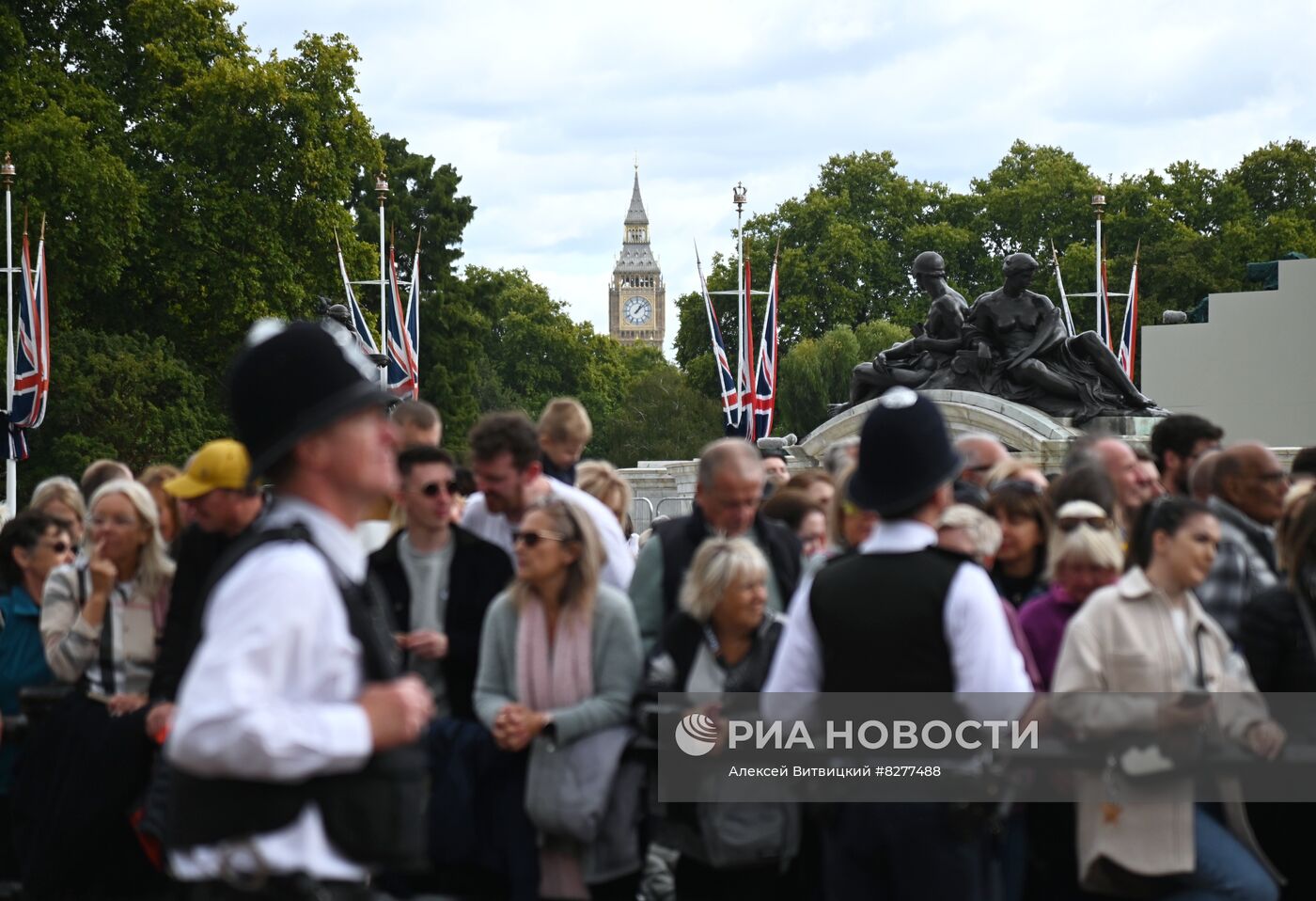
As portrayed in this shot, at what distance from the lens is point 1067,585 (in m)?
5.67

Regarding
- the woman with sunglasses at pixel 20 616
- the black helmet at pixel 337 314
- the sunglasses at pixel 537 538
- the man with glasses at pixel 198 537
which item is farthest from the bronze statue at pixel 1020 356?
the man with glasses at pixel 198 537

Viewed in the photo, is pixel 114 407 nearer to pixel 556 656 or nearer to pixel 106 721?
pixel 106 721

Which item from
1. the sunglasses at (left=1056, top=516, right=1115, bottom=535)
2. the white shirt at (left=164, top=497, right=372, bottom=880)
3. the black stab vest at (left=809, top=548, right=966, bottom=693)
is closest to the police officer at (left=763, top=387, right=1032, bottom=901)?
the black stab vest at (left=809, top=548, right=966, bottom=693)

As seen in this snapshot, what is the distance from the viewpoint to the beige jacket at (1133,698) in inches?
200

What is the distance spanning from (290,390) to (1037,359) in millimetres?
20912

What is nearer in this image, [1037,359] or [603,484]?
[603,484]

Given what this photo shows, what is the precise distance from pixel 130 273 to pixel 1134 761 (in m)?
33.6

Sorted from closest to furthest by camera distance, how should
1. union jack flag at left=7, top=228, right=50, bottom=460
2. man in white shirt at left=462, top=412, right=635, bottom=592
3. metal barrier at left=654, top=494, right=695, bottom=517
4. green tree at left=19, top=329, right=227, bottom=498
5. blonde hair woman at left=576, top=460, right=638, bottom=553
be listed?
man in white shirt at left=462, top=412, right=635, bottom=592, blonde hair woman at left=576, top=460, right=638, bottom=553, union jack flag at left=7, top=228, right=50, bottom=460, metal barrier at left=654, top=494, right=695, bottom=517, green tree at left=19, top=329, right=227, bottom=498

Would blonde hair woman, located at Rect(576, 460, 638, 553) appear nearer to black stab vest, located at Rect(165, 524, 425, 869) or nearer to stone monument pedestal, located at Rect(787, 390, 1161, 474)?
black stab vest, located at Rect(165, 524, 425, 869)

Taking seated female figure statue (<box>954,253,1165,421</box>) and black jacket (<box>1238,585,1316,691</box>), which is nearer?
black jacket (<box>1238,585,1316,691</box>)

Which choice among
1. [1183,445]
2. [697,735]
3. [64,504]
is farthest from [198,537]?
[1183,445]

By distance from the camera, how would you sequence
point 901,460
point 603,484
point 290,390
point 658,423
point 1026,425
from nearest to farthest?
1. point 290,390
2. point 901,460
3. point 603,484
4. point 1026,425
5. point 658,423

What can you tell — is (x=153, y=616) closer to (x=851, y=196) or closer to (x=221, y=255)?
(x=221, y=255)

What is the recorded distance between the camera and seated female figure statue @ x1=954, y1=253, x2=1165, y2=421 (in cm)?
2278
